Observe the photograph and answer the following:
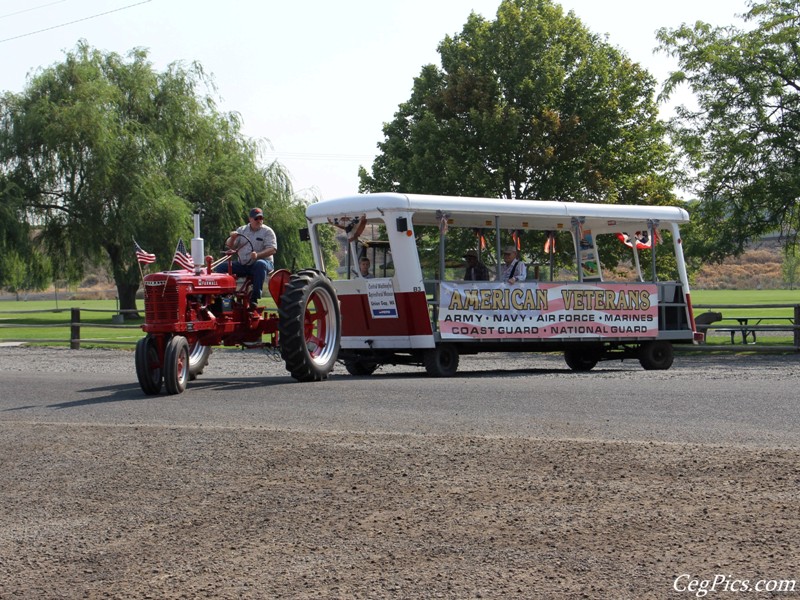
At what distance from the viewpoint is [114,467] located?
8695 millimetres

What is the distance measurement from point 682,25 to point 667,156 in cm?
617

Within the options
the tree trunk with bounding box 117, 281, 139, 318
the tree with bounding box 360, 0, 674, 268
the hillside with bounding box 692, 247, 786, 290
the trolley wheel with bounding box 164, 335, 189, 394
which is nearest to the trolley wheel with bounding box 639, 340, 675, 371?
the trolley wheel with bounding box 164, 335, 189, 394

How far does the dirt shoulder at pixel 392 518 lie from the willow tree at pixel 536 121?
26.4 meters

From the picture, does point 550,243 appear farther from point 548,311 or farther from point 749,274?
point 749,274

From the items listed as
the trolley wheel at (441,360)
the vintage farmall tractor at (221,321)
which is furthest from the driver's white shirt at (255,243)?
the trolley wheel at (441,360)

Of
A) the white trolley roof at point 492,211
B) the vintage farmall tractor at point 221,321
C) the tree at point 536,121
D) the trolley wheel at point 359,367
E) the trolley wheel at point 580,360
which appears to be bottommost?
the trolley wheel at point 580,360

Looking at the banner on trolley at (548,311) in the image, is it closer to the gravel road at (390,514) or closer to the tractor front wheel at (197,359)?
the tractor front wheel at (197,359)

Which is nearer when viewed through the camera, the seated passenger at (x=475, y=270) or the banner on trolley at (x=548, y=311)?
the banner on trolley at (x=548, y=311)

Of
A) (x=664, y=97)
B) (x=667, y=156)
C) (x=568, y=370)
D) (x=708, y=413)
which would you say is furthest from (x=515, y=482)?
(x=667, y=156)

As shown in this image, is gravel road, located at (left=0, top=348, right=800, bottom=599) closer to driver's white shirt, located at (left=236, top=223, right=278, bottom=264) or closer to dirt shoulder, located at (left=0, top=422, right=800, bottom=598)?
dirt shoulder, located at (left=0, top=422, right=800, bottom=598)

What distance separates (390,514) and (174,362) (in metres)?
7.34

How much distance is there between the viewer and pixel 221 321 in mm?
15172

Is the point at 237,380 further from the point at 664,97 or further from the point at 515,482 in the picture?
the point at 664,97

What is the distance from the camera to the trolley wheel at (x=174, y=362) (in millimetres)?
13727
